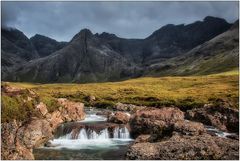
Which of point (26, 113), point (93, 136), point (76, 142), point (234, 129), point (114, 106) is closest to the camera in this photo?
point (26, 113)

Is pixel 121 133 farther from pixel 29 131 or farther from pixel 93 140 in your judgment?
pixel 29 131

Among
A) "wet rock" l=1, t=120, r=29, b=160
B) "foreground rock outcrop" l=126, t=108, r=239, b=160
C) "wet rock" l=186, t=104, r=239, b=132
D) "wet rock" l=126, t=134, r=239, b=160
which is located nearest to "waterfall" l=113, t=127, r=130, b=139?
"foreground rock outcrop" l=126, t=108, r=239, b=160

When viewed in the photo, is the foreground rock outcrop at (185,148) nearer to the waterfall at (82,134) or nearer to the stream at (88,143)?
the stream at (88,143)

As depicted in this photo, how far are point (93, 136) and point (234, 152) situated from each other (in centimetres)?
3113

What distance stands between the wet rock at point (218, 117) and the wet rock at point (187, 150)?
113 ft

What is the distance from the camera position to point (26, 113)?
55281mm

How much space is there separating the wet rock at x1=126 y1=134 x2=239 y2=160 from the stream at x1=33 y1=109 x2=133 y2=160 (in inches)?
237

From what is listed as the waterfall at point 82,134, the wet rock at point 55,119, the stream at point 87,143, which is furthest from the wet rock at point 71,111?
the waterfall at point 82,134

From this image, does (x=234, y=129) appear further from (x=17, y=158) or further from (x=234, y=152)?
(x=17, y=158)

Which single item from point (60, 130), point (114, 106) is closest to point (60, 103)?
point (60, 130)

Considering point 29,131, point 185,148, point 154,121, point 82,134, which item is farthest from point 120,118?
point 185,148

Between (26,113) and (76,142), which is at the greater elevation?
(26,113)

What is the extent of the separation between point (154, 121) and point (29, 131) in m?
24.8

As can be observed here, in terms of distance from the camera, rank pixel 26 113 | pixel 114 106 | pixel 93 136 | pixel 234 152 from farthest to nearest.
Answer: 1. pixel 114 106
2. pixel 93 136
3. pixel 26 113
4. pixel 234 152
